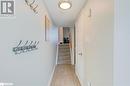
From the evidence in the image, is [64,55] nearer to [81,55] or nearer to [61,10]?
[81,55]

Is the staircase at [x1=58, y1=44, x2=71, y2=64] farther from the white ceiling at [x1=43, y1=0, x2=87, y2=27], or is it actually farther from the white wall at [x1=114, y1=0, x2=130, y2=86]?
the white wall at [x1=114, y1=0, x2=130, y2=86]

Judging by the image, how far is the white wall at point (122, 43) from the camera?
1.55 m

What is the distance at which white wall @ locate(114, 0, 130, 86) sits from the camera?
1.55 meters

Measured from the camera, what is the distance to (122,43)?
1557mm

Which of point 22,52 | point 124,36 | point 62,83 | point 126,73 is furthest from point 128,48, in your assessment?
point 62,83

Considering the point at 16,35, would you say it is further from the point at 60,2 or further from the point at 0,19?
the point at 60,2

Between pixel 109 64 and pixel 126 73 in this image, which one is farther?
pixel 109 64

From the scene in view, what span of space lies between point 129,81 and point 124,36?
439mm

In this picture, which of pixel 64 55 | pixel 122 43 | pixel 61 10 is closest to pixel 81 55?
pixel 61 10

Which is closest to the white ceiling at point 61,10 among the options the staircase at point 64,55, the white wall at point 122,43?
the white wall at point 122,43

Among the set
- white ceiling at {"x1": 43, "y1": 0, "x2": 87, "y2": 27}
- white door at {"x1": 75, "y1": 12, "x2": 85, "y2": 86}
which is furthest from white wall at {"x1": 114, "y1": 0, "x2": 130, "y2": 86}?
white door at {"x1": 75, "y1": 12, "x2": 85, "y2": 86}

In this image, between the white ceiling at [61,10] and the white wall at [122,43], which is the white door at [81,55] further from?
the white wall at [122,43]

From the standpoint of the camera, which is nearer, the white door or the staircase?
the white door

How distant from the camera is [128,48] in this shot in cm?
156
